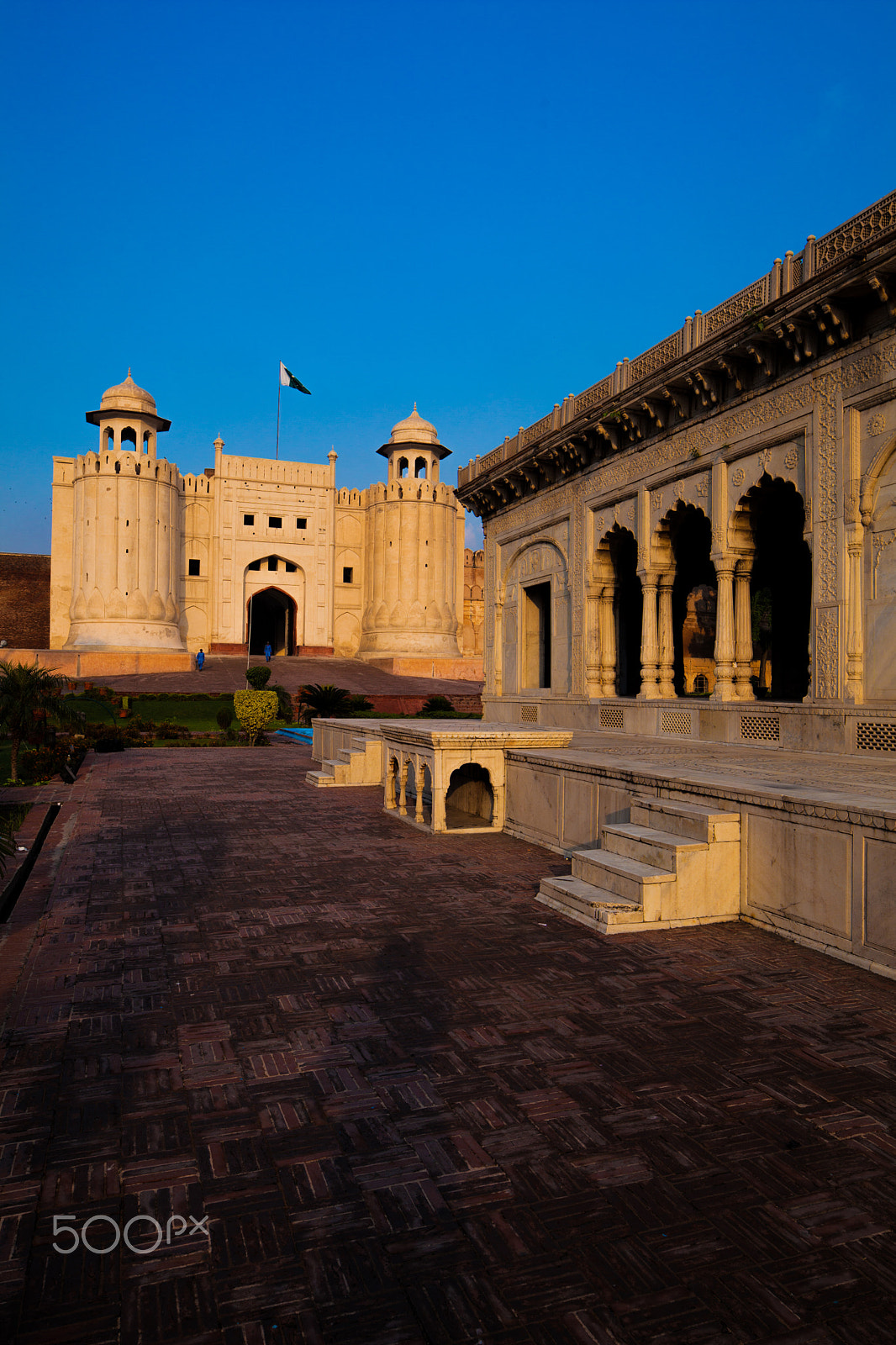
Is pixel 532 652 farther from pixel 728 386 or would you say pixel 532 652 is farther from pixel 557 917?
pixel 557 917

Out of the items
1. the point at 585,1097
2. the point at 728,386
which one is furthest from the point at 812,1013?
the point at 728,386

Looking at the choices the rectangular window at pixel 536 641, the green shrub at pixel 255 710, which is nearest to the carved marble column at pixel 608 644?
the rectangular window at pixel 536 641

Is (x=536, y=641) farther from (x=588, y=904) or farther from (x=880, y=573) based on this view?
(x=588, y=904)

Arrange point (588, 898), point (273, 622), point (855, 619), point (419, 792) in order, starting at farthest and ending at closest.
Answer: point (273, 622) → point (419, 792) → point (855, 619) → point (588, 898)

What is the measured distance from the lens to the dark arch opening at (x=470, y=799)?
10102 mm

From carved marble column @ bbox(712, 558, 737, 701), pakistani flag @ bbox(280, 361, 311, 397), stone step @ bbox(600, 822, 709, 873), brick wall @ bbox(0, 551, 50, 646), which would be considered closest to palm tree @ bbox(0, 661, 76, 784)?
carved marble column @ bbox(712, 558, 737, 701)

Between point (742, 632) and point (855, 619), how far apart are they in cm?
250

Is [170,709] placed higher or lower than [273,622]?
lower

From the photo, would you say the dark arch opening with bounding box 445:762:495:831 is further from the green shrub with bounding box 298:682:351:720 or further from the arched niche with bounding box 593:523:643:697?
the green shrub with bounding box 298:682:351:720

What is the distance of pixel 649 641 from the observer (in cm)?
1341

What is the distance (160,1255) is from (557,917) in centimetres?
390

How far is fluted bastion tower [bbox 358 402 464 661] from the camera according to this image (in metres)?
51.8

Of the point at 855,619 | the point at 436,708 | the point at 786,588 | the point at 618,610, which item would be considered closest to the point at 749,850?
the point at 855,619

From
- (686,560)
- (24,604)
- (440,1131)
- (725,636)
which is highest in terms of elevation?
(24,604)
